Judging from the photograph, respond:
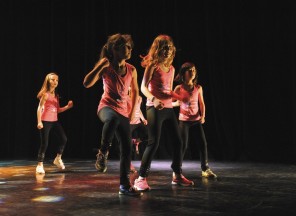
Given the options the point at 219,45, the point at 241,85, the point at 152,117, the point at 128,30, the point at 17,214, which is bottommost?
the point at 17,214

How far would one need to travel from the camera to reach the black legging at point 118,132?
9.78 feet

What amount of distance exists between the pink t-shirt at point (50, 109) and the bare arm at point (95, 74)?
2.80m

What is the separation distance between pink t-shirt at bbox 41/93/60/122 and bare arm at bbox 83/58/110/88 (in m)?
2.80

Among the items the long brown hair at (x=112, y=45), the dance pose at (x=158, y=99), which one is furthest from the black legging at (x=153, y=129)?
the long brown hair at (x=112, y=45)

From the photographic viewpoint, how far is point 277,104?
682 cm

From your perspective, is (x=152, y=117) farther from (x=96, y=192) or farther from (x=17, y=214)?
(x=17, y=214)

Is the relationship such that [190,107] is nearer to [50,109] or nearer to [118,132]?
[118,132]

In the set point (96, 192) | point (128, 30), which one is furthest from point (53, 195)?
point (128, 30)

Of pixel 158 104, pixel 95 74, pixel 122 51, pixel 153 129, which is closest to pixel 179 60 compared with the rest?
pixel 153 129

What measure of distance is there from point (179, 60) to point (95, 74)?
455 cm

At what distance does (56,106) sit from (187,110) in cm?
230

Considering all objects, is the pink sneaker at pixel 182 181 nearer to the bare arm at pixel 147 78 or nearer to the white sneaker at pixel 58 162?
the bare arm at pixel 147 78

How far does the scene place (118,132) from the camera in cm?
324

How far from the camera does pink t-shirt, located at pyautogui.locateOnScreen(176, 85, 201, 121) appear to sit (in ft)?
15.0
